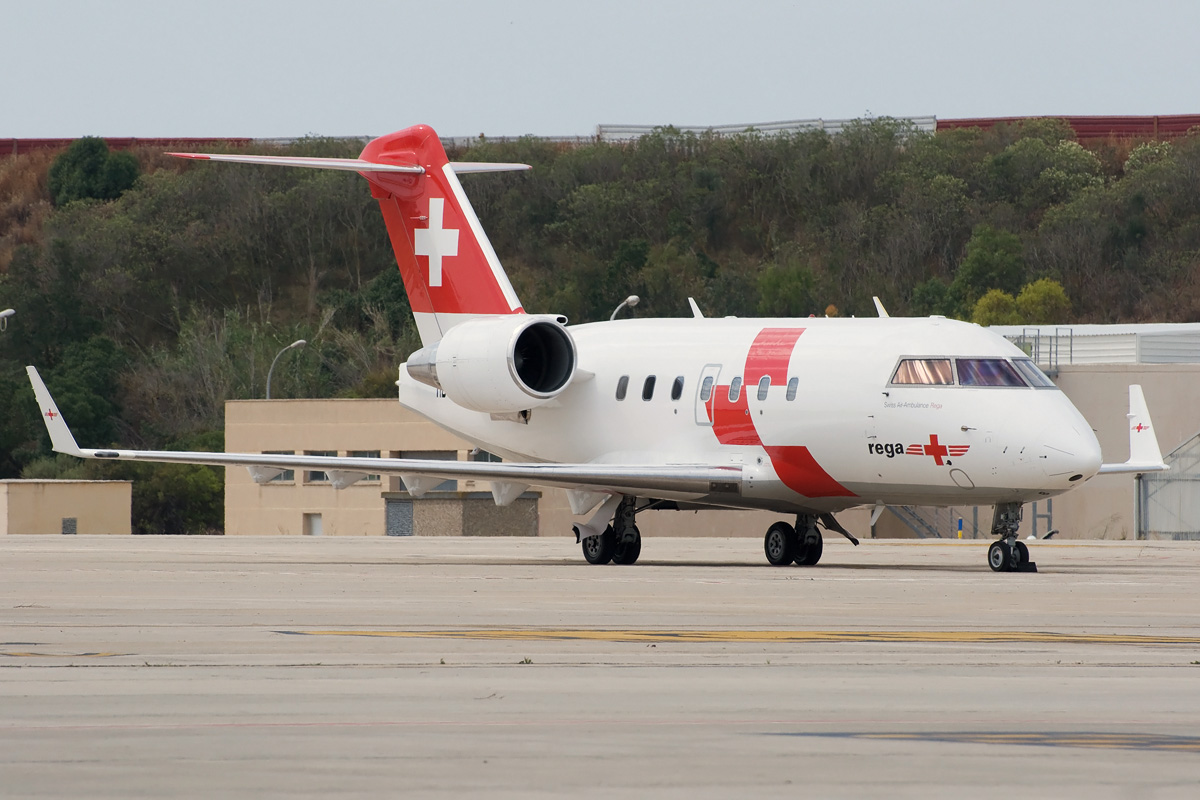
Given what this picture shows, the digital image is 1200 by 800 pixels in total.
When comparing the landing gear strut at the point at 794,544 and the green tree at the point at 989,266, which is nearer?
the landing gear strut at the point at 794,544

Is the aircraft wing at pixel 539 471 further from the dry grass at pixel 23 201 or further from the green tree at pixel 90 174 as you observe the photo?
the dry grass at pixel 23 201

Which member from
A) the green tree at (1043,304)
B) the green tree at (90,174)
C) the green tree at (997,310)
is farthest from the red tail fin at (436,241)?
the green tree at (90,174)

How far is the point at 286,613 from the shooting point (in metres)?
16.0

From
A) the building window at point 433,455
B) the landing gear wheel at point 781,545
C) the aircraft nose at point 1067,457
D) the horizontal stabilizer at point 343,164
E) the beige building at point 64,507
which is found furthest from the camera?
the building window at point 433,455

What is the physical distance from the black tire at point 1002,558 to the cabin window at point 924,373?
81.7 inches

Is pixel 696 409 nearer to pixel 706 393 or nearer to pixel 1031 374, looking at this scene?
pixel 706 393

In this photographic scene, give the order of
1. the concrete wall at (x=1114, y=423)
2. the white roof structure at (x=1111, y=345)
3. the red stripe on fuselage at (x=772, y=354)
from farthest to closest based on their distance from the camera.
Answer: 1. the white roof structure at (x=1111, y=345)
2. the concrete wall at (x=1114, y=423)
3. the red stripe on fuselage at (x=772, y=354)

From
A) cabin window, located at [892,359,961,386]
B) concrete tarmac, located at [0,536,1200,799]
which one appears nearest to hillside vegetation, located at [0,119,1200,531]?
cabin window, located at [892,359,961,386]

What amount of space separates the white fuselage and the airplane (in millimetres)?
27

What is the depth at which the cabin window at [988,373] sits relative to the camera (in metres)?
23.9

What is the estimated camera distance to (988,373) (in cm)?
2397

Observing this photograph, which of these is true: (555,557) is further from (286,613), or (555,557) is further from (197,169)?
(197,169)

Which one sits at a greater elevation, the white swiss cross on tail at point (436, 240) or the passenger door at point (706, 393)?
the white swiss cross on tail at point (436, 240)

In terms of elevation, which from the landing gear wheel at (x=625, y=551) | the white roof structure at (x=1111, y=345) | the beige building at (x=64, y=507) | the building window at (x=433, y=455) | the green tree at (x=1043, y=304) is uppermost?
the green tree at (x=1043, y=304)
